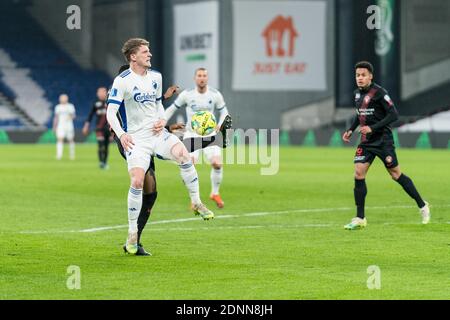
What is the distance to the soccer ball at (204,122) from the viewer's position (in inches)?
687

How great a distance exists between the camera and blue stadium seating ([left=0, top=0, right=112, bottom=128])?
2781 inches

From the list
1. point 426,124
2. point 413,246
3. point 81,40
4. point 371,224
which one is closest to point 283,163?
point 426,124

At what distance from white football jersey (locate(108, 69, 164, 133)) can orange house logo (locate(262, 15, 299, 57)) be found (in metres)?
50.5

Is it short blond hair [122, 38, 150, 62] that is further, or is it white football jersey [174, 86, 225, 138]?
white football jersey [174, 86, 225, 138]

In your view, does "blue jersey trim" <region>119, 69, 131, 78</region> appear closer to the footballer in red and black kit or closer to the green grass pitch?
the green grass pitch

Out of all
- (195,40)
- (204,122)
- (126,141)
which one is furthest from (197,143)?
(195,40)

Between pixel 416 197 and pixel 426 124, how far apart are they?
1450 inches

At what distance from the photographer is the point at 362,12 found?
58.1 metres

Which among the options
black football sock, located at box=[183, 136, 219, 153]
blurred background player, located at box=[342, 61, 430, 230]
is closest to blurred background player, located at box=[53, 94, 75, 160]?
black football sock, located at box=[183, 136, 219, 153]

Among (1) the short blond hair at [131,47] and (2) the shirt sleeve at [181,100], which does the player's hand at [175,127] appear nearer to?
(1) the short blond hair at [131,47]

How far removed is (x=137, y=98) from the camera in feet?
44.5

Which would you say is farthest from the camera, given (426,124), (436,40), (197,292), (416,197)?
(436,40)

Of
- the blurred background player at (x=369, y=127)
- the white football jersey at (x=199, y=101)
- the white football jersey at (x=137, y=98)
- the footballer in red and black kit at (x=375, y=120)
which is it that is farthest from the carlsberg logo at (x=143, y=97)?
the white football jersey at (x=199, y=101)
